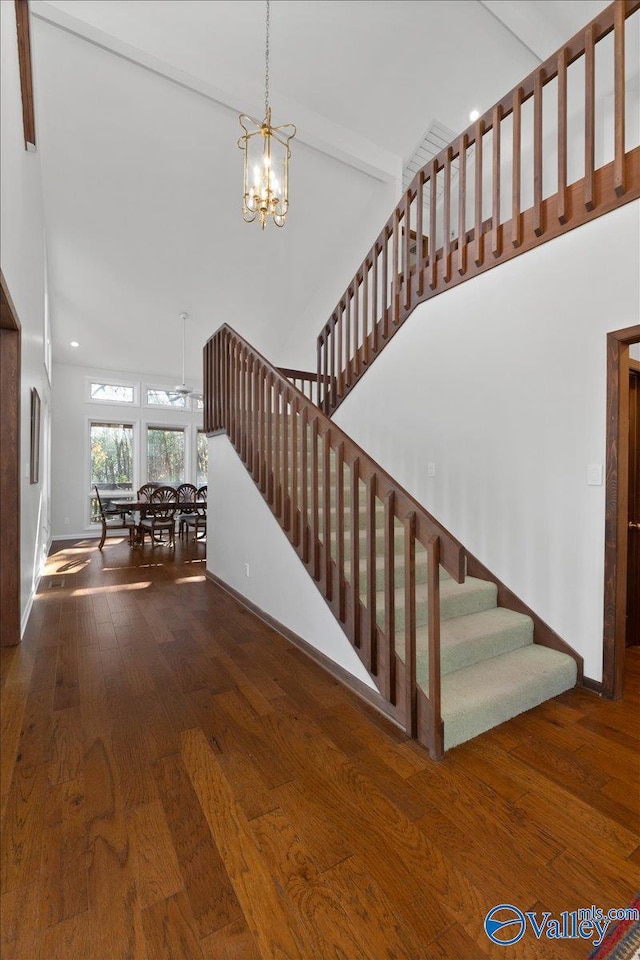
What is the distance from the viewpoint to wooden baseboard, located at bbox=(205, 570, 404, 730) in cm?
220

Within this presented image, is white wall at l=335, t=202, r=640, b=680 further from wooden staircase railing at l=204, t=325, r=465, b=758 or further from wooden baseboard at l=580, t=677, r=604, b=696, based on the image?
wooden staircase railing at l=204, t=325, r=465, b=758

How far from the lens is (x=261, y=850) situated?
1.37 metres

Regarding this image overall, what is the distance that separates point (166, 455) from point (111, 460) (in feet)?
3.45

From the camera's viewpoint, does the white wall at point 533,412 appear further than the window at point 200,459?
No

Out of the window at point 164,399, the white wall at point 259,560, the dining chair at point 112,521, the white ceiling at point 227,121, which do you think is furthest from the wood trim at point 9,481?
the window at point 164,399

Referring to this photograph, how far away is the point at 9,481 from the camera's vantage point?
9.50 ft

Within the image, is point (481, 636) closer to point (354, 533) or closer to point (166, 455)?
point (354, 533)

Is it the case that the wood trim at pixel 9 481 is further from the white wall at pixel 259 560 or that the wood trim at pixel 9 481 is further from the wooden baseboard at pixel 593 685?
the wooden baseboard at pixel 593 685

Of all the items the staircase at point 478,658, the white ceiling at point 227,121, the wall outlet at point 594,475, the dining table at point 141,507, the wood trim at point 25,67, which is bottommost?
the staircase at point 478,658

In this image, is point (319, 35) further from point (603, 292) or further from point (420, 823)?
point (420, 823)

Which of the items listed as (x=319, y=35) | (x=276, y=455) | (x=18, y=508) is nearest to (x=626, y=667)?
(x=276, y=455)

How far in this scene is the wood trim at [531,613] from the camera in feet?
8.25

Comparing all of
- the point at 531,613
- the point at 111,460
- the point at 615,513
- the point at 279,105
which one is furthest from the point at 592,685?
the point at 111,460

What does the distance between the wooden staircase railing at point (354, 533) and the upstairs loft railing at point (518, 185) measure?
133cm
